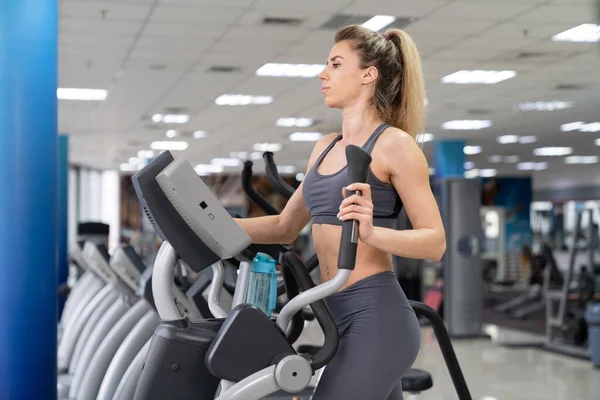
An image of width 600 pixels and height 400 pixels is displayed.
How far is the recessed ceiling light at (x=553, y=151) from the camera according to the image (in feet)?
50.7

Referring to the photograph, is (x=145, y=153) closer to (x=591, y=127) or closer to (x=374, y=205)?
(x=591, y=127)

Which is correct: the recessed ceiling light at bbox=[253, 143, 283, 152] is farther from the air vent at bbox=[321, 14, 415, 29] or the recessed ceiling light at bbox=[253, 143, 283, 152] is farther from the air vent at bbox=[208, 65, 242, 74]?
the air vent at bbox=[321, 14, 415, 29]

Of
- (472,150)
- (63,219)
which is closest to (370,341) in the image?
(63,219)

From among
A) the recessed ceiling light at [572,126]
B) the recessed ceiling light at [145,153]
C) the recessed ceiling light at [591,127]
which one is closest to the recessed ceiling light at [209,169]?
the recessed ceiling light at [145,153]

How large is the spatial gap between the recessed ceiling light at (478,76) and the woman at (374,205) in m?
6.82

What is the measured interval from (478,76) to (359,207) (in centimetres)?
745

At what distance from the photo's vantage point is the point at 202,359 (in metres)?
1.59

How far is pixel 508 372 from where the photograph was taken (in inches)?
255

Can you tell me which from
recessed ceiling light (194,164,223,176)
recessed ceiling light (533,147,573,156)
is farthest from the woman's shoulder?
recessed ceiling light (194,164,223,176)

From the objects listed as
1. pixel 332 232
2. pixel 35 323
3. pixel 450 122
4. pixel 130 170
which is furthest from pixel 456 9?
pixel 130 170

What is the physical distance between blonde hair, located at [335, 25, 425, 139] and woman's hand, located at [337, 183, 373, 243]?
34cm

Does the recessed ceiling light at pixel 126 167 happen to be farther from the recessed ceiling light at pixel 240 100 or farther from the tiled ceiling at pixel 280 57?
the recessed ceiling light at pixel 240 100

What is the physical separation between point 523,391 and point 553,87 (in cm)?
453

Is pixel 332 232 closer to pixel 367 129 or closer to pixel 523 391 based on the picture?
pixel 367 129
